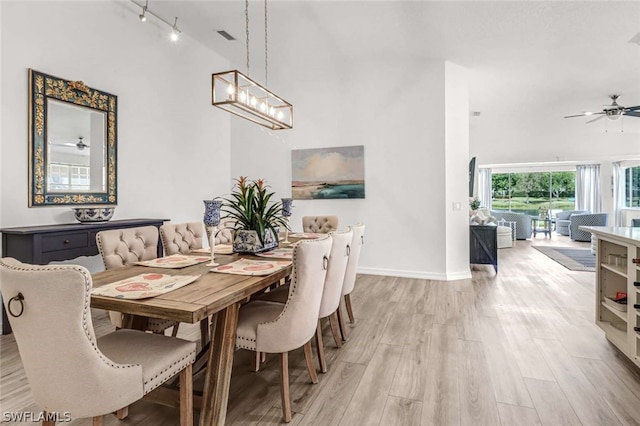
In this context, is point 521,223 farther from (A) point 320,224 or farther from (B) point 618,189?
(A) point 320,224

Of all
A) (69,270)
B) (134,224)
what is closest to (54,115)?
(134,224)

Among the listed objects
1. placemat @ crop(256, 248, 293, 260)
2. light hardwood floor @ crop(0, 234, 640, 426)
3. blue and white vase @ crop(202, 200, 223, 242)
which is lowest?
light hardwood floor @ crop(0, 234, 640, 426)

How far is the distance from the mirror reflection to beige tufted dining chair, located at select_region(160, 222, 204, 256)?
4.28 ft

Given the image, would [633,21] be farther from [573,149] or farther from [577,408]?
[573,149]

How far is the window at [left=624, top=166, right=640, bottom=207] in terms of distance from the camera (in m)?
8.94

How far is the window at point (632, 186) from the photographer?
8.94 metres

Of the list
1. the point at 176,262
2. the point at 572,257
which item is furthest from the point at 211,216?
the point at 572,257

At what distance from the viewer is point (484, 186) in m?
11.4

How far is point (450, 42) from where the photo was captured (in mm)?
4164

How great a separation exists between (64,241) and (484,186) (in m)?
11.5

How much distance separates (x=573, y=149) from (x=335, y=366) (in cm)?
945

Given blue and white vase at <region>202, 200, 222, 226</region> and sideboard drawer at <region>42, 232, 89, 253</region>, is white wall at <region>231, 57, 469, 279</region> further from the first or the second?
blue and white vase at <region>202, 200, 222, 226</region>

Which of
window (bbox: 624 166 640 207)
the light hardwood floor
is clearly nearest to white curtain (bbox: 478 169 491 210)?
window (bbox: 624 166 640 207)

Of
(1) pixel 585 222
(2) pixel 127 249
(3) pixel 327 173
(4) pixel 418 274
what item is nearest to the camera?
(2) pixel 127 249
